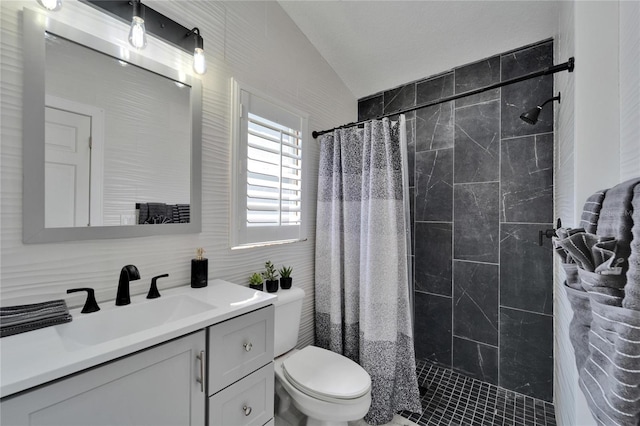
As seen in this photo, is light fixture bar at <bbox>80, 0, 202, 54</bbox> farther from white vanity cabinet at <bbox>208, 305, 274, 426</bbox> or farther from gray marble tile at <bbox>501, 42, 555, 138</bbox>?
gray marble tile at <bbox>501, 42, 555, 138</bbox>

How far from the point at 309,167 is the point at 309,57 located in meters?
0.85

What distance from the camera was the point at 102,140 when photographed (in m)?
1.07

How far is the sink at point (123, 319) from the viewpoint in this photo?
89 centimetres

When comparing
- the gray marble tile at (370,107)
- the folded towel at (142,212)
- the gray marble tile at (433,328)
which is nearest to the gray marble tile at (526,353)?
the gray marble tile at (433,328)

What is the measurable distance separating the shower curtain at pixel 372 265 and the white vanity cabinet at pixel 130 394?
1.08 m

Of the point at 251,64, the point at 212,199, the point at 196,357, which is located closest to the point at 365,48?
the point at 251,64

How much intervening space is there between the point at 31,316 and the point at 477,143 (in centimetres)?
252

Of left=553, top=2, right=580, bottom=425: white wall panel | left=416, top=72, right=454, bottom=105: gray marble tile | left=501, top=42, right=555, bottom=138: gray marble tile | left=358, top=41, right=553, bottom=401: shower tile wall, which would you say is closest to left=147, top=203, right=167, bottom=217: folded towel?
left=553, top=2, right=580, bottom=425: white wall panel

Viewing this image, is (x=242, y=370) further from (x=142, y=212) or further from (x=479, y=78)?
(x=479, y=78)

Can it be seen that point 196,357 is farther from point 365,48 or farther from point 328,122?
point 365,48

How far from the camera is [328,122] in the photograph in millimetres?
2236

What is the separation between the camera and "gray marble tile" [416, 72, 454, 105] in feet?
6.95

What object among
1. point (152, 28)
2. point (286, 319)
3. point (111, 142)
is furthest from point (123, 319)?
point (152, 28)

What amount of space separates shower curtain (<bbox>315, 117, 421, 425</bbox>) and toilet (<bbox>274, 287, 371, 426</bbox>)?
0.28 meters
